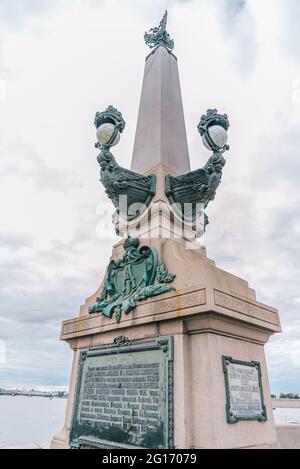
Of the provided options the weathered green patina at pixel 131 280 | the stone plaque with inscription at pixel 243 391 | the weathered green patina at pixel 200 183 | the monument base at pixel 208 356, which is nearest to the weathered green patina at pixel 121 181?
the weathered green patina at pixel 200 183

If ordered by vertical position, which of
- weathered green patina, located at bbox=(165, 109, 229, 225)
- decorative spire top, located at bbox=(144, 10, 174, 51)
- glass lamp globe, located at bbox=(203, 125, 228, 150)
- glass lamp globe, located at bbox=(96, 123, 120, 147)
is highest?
decorative spire top, located at bbox=(144, 10, 174, 51)

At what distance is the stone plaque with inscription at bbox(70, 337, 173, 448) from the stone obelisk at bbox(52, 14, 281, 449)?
0.01 meters

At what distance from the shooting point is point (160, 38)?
32.6 feet

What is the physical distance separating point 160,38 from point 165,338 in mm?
9578

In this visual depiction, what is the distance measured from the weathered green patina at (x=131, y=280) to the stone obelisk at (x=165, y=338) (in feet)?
0.06

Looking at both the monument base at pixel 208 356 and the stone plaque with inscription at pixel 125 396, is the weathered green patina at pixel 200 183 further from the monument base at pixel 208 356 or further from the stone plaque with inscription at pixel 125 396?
the stone plaque with inscription at pixel 125 396

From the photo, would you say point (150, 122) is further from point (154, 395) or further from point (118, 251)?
point (154, 395)

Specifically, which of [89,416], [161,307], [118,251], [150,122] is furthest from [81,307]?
[150,122]

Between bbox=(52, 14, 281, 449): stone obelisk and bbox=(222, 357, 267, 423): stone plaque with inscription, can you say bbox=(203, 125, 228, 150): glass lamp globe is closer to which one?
bbox=(52, 14, 281, 449): stone obelisk

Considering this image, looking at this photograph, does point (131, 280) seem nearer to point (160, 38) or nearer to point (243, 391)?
point (243, 391)

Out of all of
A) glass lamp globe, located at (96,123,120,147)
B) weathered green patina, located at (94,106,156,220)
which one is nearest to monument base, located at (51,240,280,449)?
weathered green patina, located at (94,106,156,220)

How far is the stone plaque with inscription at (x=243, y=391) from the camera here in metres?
3.46

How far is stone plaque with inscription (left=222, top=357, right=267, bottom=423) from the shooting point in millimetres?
3460

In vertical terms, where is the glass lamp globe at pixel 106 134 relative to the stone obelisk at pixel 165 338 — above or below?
above
